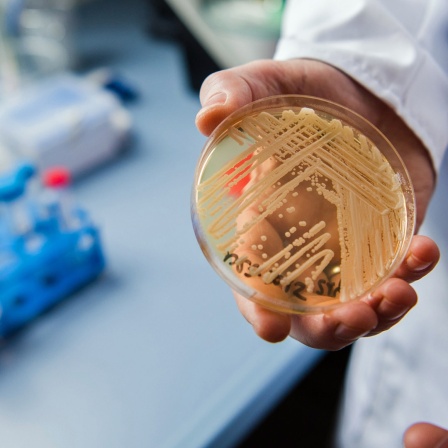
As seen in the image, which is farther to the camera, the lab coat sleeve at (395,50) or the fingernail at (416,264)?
the lab coat sleeve at (395,50)

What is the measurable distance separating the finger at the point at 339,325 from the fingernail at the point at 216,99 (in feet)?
0.71

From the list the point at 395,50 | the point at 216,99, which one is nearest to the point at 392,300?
the point at 216,99

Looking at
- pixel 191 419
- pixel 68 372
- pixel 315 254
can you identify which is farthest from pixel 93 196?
pixel 315 254

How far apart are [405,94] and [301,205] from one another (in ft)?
0.79

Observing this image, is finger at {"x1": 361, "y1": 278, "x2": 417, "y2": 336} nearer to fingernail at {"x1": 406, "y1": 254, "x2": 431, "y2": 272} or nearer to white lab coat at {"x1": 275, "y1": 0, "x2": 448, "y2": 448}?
fingernail at {"x1": 406, "y1": 254, "x2": 431, "y2": 272}

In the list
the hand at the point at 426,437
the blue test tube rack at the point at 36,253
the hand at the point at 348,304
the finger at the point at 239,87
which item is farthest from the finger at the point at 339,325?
the blue test tube rack at the point at 36,253

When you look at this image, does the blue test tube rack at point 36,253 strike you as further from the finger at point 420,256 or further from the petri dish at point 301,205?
the finger at point 420,256

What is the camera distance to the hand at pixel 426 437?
49cm

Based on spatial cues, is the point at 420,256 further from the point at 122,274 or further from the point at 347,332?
the point at 122,274

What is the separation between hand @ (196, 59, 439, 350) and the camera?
1.56 feet

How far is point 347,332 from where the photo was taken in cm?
47

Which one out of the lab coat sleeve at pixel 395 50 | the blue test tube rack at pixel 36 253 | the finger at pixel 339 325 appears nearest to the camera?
the finger at pixel 339 325

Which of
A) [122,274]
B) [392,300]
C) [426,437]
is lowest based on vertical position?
[122,274]

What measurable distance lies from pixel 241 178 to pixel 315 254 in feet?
0.33
